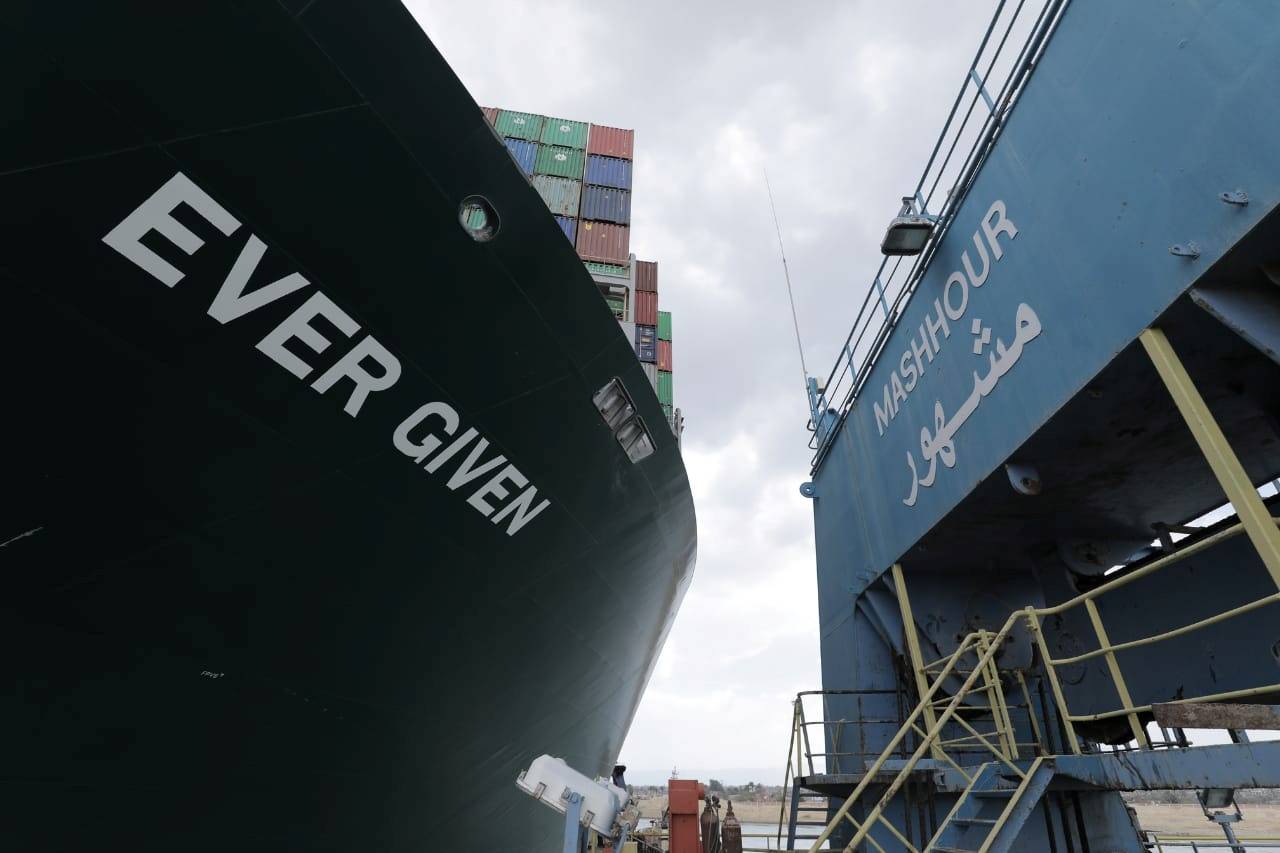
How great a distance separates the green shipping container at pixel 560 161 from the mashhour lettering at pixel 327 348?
373 inches

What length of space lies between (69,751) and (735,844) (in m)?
5.60

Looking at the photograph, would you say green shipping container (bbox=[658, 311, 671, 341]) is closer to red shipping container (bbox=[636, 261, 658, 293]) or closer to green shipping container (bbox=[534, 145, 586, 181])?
red shipping container (bbox=[636, 261, 658, 293])

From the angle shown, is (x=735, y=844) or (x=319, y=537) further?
(x=735, y=844)

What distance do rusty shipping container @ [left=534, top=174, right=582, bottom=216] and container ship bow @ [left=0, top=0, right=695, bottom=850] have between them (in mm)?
7821

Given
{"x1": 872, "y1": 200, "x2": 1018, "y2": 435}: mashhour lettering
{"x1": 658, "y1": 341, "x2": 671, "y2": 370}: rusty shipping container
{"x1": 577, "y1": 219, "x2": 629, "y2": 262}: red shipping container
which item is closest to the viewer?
{"x1": 872, "y1": 200, "x2": 1018, "y2": 435}: mashhour lettering

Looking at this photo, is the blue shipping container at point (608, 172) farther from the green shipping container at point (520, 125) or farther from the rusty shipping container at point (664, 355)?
the rusty shipping container at point (664, 355)

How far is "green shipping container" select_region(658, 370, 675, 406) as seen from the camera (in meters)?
13.7

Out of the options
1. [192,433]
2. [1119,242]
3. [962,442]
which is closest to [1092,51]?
[1119,242]

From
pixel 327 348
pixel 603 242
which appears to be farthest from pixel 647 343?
pixel 327 348

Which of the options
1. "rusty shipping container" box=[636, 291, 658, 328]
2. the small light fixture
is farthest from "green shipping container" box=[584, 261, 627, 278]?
the small light fixture

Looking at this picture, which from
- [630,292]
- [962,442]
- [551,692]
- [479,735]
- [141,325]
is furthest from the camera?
[630,292]

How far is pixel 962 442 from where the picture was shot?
6965 mm

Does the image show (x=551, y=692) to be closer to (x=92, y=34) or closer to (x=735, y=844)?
(x=735, y=844)

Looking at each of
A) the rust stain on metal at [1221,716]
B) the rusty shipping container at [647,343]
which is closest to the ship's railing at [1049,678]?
the rust stain on metal at [1221,716]
